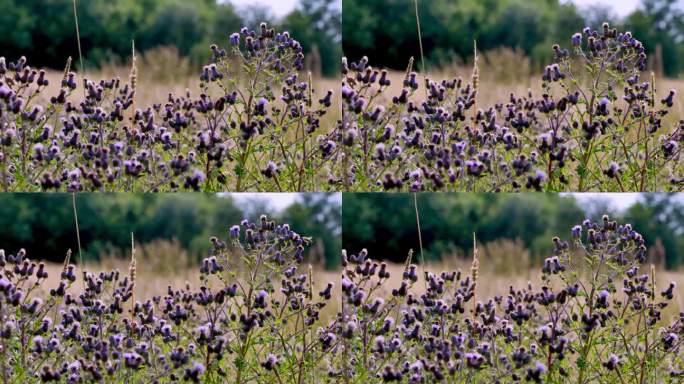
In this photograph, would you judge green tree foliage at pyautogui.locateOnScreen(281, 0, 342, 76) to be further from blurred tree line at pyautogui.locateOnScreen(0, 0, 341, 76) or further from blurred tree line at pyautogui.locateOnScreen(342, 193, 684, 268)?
blurred tree line at pyautogui.locateOnScreen(342, 193, 684, 268)

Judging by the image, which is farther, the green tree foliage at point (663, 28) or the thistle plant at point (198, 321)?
the green tree foliage at point (663, 28)

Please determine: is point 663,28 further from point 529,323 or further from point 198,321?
point 198,321

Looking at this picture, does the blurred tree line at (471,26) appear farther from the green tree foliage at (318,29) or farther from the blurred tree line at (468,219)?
the blurred tree line at (468,219)

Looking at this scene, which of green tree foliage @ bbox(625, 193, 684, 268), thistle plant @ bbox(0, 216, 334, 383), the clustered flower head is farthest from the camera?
green tree foliage @ bbox(625, 193, 684, 268)

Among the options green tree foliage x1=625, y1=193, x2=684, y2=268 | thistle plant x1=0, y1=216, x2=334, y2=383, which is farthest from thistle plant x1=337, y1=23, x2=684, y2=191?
thistle plant x1=0, y1=216, x2=334, y2=383

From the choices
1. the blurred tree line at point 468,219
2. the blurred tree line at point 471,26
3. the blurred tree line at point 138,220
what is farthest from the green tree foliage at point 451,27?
the blurred tree line at point 138,220

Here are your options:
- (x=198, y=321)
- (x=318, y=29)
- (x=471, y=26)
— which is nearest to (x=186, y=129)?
(x=318, y=29)
